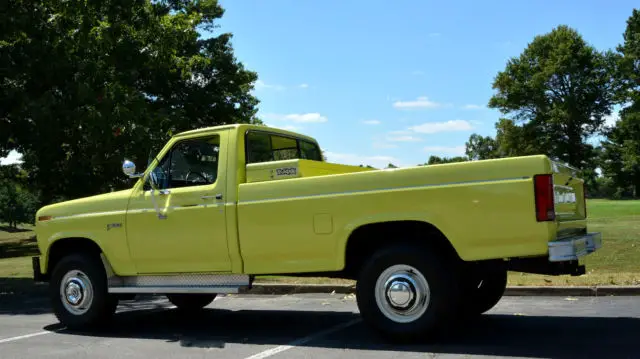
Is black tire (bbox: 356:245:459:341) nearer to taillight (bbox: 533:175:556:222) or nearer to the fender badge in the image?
taillight (bbox: 533:175:556:222)

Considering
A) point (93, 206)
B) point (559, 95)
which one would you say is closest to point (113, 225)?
point (93, 206)

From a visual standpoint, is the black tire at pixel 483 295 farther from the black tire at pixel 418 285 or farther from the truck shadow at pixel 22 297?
the truck shadow at pixel 22 297

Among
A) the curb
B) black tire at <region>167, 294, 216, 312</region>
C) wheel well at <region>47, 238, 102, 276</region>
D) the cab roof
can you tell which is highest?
the cab roof

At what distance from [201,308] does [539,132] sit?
177 feet

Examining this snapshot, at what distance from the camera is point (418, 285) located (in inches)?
219

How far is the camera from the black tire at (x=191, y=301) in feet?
27.5

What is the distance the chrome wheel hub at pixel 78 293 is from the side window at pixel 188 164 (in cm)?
145

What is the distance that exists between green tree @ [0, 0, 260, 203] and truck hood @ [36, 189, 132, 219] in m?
5.63

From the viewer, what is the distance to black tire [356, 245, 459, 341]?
5.45m

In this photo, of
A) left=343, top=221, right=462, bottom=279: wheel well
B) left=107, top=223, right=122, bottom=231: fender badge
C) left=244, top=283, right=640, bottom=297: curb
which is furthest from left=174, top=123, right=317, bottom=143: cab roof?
left=244, top=283, right=640, bottom=297: curb

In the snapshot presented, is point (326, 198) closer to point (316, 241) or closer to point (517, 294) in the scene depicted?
point (316, 241)

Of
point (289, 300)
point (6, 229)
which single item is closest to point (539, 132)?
point (6, 229)

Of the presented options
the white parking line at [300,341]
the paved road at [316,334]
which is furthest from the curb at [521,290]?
the white parking line at [300,341]

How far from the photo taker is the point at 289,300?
9.45 metres
